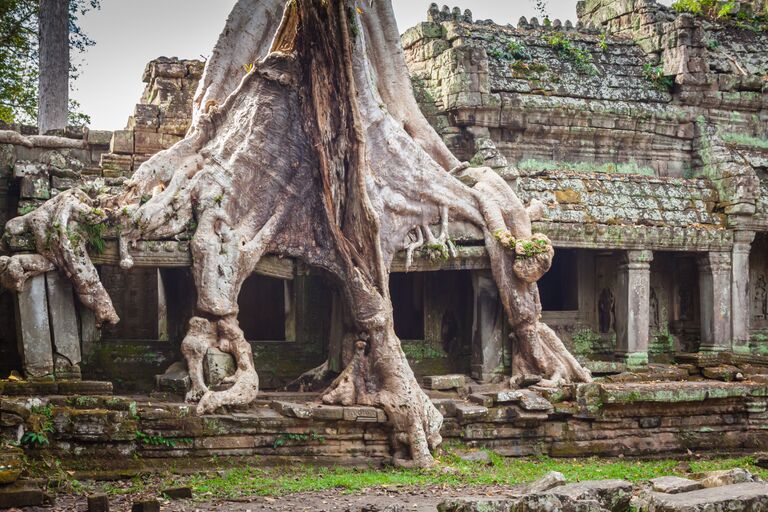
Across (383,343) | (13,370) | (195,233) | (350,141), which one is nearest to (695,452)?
(383,343)

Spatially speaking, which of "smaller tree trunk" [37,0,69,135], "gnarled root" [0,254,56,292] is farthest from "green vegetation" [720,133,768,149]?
"gnarled root" [0,254,56,292]

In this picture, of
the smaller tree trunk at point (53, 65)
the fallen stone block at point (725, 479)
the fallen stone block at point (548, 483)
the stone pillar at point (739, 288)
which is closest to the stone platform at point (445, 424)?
the stone pillar at point (739, 288)

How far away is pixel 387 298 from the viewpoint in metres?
13.0

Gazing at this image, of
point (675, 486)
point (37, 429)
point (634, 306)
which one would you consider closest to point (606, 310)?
point (634, 306)

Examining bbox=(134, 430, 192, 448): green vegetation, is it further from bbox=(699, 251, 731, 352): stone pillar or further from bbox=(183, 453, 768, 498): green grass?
bbox=(699, 251, 731, 352): stone pillar

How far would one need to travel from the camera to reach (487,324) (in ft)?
46.9

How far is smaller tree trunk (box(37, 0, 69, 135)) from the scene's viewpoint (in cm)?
1784

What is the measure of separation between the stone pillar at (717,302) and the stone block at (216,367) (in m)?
7.53

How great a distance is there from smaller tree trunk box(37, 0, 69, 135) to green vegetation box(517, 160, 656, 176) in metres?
7.41

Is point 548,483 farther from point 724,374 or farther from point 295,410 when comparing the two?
point 724,374

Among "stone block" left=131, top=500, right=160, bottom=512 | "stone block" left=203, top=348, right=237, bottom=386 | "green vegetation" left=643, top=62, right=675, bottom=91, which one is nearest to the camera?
"stone block" left=131, top=500, right=160, bottom=512

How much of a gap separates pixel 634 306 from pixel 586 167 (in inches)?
89.5

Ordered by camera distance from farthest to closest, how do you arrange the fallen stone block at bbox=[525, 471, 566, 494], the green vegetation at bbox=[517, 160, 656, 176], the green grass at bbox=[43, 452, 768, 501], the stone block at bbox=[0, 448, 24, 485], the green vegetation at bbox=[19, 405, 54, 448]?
the green vegetation at bbox=[517, 160, 656, 176], the green vegetation at bbox=[19, 405, 54, 448], the green grass at bbox=[43, 452, 768, 501], the fallen stone block at bbox=[525, 471, 566, 494], the stone block at bbox=[0, 448, 24, 485]

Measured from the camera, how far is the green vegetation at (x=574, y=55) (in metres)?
16.9
